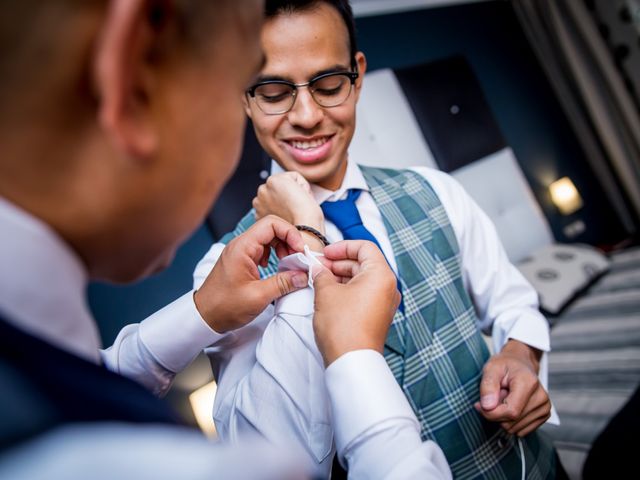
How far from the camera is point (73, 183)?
1.04ft

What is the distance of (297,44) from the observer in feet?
3.12

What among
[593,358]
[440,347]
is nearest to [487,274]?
[440,347]

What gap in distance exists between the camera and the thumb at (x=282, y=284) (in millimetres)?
767

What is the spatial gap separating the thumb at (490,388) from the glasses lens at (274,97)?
72 centimetres

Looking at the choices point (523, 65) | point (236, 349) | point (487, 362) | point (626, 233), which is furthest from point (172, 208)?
point (626, 233)

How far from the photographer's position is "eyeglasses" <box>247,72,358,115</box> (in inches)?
38.1

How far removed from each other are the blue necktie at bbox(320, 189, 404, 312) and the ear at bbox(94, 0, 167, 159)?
0.70 metres

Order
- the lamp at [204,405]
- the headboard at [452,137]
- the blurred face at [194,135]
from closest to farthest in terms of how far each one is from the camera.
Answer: the blurred face at [194,135]
the lamp at [204,405]
the headboard at [452,137]

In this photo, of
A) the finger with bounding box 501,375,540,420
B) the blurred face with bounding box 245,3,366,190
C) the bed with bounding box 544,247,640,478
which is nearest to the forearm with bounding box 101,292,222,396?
the blurred face with bounding box 245,3,366,190

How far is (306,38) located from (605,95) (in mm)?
3809

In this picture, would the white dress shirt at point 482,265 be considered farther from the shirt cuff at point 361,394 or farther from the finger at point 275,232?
the shirt cuff at point 361,394

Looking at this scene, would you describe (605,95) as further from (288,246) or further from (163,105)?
(163,105)

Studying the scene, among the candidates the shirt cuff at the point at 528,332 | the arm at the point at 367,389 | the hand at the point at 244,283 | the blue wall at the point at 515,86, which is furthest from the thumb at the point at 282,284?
the blue wall at the point at 515,86

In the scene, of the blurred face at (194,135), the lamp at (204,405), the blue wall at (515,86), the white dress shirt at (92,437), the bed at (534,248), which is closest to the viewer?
the white dress shirt at (92,437)
